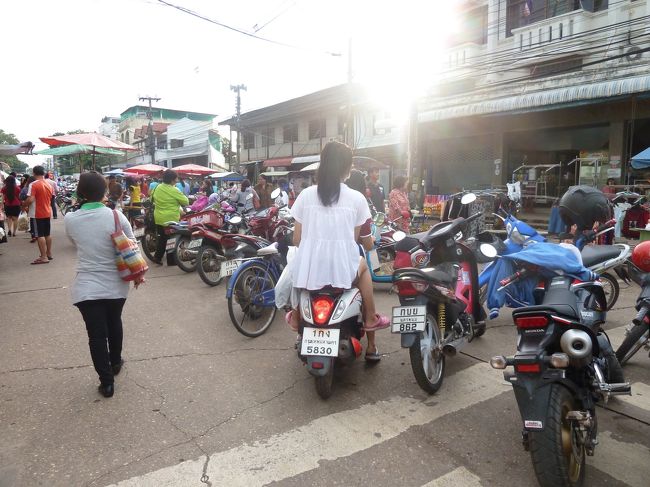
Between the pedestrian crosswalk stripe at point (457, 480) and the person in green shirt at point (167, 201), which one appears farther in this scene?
the person in green shirt at point (167, 201)

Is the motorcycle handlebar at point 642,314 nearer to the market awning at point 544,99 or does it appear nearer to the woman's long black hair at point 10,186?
the market awning at point 544,99

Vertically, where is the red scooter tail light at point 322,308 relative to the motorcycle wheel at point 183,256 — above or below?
above

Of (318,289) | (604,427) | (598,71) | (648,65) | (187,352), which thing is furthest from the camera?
(598,71)

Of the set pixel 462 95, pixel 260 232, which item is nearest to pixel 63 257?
pixel 260 232

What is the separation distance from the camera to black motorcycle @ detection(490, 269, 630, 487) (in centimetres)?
212

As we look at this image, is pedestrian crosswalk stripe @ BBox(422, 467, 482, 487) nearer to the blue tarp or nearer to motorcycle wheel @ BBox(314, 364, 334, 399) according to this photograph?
motorcycle wheel @ BBox(314, 364, 334, 399)

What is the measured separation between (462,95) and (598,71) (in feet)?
16.8

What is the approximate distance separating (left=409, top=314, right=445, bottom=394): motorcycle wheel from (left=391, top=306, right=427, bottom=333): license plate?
0.32ft

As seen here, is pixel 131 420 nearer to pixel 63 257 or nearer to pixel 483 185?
pixel 63 257

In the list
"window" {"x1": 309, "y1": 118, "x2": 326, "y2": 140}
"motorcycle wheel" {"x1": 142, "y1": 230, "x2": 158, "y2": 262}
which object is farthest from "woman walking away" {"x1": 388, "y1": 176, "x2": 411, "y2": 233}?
"window" {"x1": 309, "y1": 118, "x2": 326, "y2": 140}

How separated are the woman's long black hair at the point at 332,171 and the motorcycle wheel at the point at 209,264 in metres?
3.85

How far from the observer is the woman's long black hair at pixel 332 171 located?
3.32 meters

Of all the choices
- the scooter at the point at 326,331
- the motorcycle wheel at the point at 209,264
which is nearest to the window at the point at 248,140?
the motorcycle wheel at the point at 209,264

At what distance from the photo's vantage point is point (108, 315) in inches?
139
